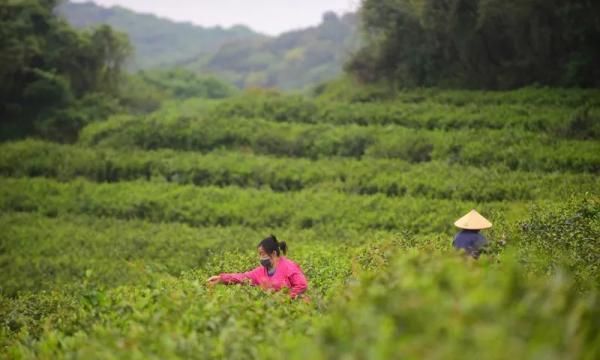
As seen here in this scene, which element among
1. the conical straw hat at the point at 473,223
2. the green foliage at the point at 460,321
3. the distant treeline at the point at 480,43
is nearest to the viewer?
the green foliage at the point at 460,321

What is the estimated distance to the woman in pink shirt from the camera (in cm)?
644

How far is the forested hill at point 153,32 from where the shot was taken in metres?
130

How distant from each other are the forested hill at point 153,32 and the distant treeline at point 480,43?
10023 cm

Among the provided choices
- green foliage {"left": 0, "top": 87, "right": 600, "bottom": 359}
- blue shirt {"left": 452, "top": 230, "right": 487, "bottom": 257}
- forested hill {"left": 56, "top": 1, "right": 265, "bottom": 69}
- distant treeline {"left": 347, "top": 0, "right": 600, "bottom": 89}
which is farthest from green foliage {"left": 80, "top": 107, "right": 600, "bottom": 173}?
forested hill {"left": 56, "top": 1, "right": 265, "bottom": 69}

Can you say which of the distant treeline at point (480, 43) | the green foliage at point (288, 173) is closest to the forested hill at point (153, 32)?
the distant treeline at point (480, 43)

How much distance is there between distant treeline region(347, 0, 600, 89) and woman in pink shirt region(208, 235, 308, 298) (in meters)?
19.9

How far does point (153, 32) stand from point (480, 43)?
392 feet

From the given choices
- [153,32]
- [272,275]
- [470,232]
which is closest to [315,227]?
[470,232]

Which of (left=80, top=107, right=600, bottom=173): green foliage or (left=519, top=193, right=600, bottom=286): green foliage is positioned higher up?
(left=519, top=193, right=600, bottom=286): green foliage

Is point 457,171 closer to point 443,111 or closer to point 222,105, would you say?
point 443,111

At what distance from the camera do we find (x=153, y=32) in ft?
445

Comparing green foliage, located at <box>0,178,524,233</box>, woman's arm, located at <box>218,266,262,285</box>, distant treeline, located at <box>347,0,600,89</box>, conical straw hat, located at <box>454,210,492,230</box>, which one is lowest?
green foliage, located at <box>0,178,524,233</box>

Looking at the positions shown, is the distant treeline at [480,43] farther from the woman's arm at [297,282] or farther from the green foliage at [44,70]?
the woman's arm at [297,282]

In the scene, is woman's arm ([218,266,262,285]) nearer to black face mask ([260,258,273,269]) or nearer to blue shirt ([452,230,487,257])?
black face mask ([260,258,273,269])
